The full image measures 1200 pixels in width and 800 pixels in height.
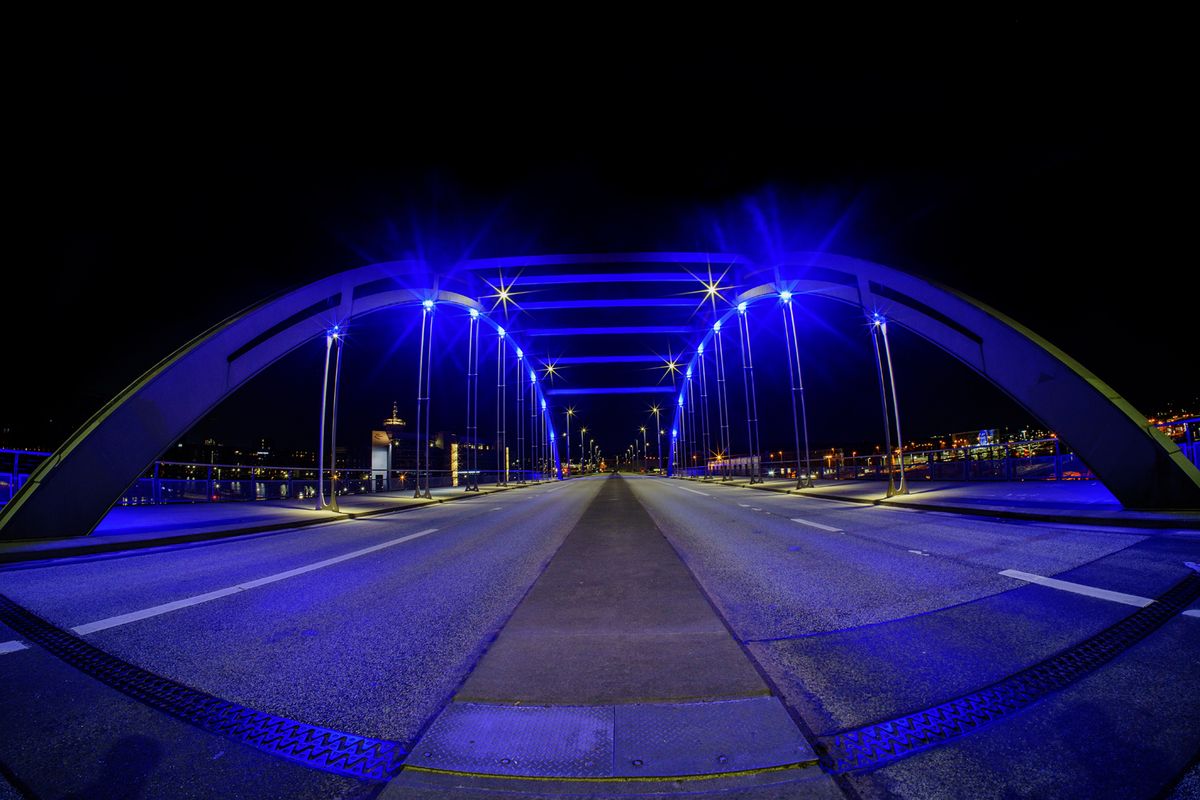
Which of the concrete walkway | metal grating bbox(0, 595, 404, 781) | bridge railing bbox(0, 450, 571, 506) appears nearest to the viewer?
metal grating bbox(0, 595, 404, 781)

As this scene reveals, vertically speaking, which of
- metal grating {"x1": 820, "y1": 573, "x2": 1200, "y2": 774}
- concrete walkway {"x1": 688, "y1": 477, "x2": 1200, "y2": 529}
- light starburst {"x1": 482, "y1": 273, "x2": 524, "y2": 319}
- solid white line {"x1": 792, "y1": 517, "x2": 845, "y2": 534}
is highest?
light starburst {"x1": 482, "y1": 273, "x2": 524, "y2": 319}

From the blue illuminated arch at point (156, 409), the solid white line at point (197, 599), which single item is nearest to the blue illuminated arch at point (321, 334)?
the blue illuminated arch at point (156, 409)

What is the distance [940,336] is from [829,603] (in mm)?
14309

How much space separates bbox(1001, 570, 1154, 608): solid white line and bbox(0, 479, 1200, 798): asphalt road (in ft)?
0.38

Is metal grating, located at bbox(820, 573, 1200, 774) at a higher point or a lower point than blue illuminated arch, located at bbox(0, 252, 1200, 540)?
lower

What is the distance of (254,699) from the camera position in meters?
2.70

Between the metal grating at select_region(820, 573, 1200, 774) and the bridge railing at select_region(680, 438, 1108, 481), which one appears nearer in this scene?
the metal grating at select_region(820, 573, 1200, 774)

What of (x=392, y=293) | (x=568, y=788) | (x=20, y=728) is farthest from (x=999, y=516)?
(x=392, y=293)

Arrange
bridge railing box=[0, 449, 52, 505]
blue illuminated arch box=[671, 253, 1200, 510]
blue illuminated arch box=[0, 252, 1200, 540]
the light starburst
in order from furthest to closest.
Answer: the light starburst, bridge railing box=[0, 449, 52, 505], blue illuminated arch box=[671, 253, 1200, 510], blue illuminated arch box=[0, 252, 1200, 540]

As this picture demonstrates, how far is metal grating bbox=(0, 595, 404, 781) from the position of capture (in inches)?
82.9

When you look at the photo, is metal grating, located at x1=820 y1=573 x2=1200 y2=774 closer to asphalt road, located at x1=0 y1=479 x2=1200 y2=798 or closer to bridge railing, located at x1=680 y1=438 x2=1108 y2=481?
asphalt road, located at x1=0 y1=479 x2=1200 y2=798

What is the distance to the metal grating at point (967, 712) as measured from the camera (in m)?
2.07

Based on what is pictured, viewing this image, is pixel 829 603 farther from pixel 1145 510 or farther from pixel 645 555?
pixel 1145 510

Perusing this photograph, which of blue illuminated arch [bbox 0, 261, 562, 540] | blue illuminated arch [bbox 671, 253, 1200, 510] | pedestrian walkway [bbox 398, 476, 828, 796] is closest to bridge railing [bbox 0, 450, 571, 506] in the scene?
blue illuminated arch [bbox 0, 261, 562, 540]
